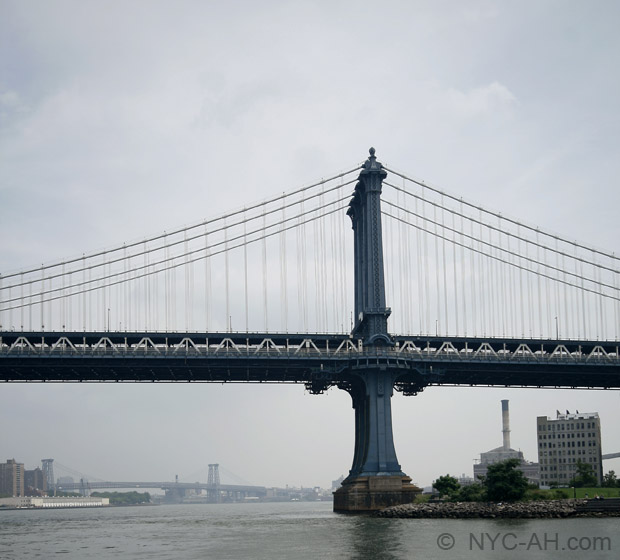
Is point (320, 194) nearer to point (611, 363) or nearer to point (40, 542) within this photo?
point (611, 363)

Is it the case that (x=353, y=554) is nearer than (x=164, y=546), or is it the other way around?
(x=353, y=554)

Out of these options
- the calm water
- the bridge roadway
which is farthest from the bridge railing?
the calm water

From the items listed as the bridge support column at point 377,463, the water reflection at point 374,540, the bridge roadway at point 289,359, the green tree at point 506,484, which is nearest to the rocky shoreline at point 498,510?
Answer: the green tree at point 506,484

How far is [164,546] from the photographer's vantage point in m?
71.3

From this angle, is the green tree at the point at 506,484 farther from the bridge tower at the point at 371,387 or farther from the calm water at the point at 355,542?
the bridge tower at the point at 371,387

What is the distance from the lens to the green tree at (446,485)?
110 metres

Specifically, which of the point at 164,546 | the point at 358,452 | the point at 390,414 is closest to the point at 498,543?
the point at 164,546

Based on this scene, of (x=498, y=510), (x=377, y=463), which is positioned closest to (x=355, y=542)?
(x=498, y=510)

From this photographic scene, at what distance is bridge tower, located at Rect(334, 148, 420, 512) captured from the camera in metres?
112

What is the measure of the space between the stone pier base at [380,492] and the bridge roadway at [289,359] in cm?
1311

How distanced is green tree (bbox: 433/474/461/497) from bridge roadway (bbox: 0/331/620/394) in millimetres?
13488

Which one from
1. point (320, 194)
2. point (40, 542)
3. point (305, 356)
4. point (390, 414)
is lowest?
point (40, 542)

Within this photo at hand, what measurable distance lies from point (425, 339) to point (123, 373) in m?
39.8

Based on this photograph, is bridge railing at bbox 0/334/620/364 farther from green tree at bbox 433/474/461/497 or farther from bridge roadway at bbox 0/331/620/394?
green tree at bbox 433/474/461/497
